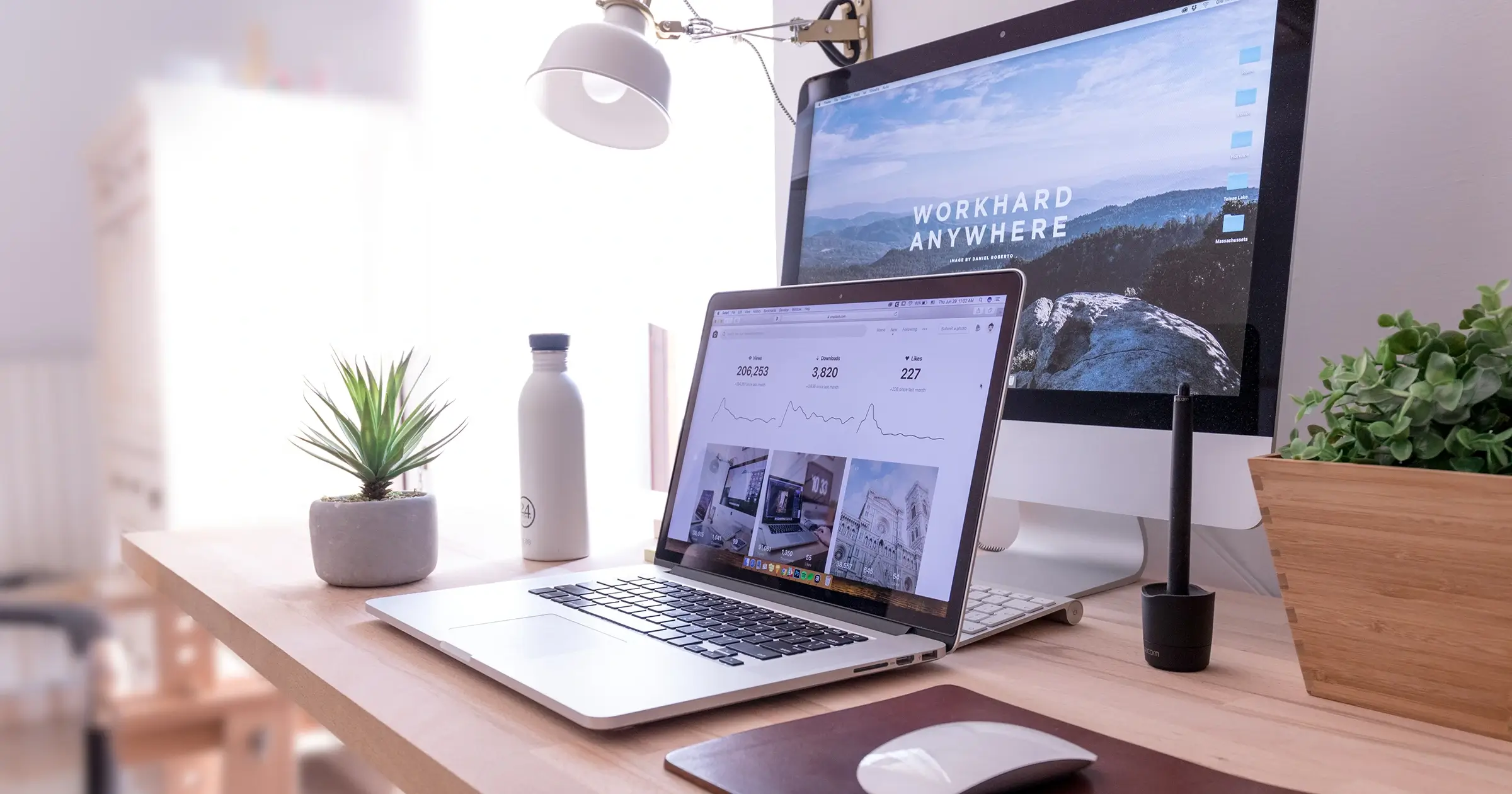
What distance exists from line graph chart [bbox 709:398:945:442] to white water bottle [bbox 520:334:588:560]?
19 centimetres

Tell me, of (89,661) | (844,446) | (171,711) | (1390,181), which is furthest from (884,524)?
(89,661)

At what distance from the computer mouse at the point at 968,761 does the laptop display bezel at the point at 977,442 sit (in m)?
0.19

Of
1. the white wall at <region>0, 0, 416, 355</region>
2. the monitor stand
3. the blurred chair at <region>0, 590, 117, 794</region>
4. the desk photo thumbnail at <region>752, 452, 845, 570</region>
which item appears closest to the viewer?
the desk photo thumbnail at <region>752, 452, 845, 570</region>

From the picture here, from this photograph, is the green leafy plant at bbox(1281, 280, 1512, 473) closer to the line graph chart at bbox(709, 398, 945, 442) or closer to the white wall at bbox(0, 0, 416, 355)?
the line graph chart at bbox(709, 398, 945, 442)

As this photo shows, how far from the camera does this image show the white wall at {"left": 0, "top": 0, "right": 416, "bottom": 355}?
6.43 ft

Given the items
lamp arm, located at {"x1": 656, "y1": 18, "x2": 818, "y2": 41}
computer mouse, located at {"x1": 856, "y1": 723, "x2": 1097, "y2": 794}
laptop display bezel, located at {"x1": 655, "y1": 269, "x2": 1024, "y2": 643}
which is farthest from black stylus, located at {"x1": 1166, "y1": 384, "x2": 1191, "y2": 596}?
lamp arm, located at {"x1": 656, "y1": 18, "x2": 818, "y2": 41}

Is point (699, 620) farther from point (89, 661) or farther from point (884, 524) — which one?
point (89, 661)

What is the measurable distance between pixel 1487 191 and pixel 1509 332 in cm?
34

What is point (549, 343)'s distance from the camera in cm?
102

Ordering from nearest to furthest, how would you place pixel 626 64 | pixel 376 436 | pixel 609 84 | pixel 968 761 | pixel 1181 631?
1. pixel 968 761
2. pixel 1181 631
3. pixel 376 436
4. pixel 626 64
5. pixel 609 84

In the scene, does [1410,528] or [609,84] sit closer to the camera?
[1410,528]

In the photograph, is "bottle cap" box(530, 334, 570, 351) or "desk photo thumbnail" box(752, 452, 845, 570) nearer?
"desk photo thumbnail" box(752, 452, 845, 570)

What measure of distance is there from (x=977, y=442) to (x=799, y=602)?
0.59 feet

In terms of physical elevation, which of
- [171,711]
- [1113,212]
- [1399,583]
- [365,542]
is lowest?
[171,711]
